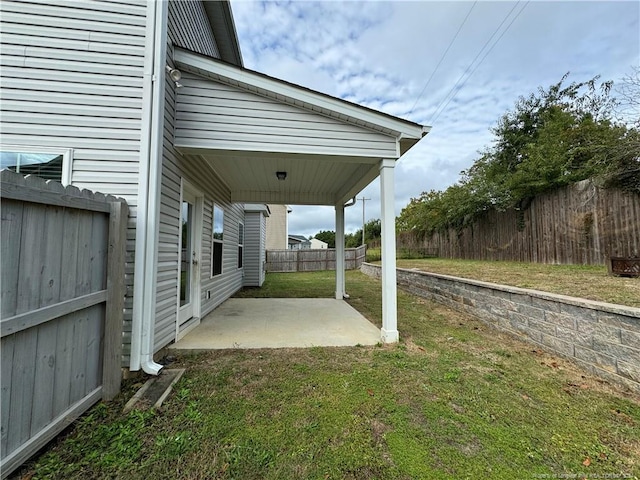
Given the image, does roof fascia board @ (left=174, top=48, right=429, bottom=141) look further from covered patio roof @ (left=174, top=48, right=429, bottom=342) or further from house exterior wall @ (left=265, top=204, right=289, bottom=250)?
house exterior wall @ (left=265, top=204, right=289, bottom=250)

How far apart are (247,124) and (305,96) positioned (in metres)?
0.83

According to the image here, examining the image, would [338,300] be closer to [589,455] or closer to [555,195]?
[589,455]

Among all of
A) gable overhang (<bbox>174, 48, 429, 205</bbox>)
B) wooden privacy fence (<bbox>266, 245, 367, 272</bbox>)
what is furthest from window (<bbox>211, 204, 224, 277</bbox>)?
wooden privacy fence (<bbox>266, 245, 367, 272</bbox>)

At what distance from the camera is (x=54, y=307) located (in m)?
1.77

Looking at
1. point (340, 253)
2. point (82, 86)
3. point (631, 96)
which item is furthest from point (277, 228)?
point (82, 86)

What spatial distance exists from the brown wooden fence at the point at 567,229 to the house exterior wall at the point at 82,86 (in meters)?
8.09

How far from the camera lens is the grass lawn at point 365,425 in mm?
1584

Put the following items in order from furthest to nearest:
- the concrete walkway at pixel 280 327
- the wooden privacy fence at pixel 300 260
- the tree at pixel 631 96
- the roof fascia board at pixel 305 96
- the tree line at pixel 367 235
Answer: the tree line at pixel 367 235
the wooden privacy fence at pixel 300 260
the tree at pixel 631 96
the concrete walkway at pixel 280 327
the roof fascia board at pixel 305 96

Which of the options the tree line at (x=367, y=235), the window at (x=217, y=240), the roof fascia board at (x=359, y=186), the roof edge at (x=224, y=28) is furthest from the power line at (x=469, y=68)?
the tree line at (x=367, y=235)

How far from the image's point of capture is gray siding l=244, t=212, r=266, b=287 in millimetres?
10000

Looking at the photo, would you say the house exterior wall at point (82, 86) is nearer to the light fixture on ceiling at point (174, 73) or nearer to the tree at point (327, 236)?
the light fixture on ceiling at point (174, 73)

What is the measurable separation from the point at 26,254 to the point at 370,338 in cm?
366

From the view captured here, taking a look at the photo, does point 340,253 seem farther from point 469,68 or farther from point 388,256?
point 469,68

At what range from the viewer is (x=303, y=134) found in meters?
3.62
